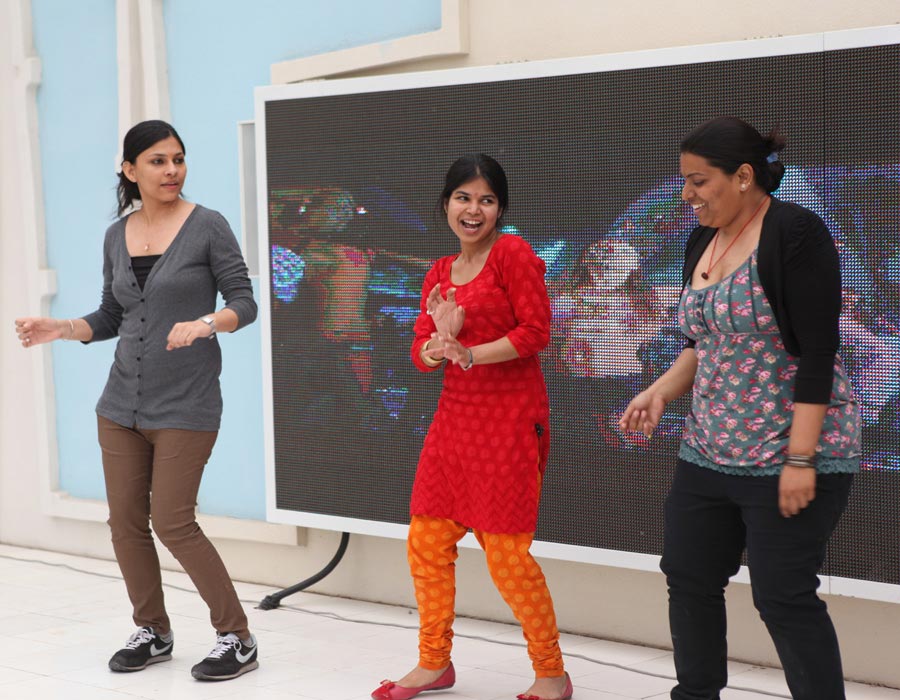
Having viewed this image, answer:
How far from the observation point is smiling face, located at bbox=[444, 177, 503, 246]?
3475 millimetres

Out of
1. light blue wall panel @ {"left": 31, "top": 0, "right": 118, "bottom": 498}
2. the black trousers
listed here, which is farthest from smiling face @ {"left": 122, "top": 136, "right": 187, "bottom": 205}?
light blue wall panel @ {"left": 31, "top": 0, "right": 118, "bottom": 498}

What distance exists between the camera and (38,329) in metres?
4.00

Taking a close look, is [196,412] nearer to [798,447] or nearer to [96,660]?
[96,660]

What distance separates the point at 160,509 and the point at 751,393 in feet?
6.53

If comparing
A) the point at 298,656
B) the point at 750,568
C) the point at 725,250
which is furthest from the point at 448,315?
the point at 298,656

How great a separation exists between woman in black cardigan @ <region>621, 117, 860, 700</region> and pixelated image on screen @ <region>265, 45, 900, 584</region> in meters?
0.88

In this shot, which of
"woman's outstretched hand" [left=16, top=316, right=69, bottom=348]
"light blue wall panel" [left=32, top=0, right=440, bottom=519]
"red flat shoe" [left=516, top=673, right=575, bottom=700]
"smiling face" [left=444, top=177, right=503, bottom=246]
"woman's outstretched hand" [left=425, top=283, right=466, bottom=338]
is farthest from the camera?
"light blue wall panel" [left=32, top=0, right=440, bottom=519]

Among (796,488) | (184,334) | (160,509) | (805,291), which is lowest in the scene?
(160,509)

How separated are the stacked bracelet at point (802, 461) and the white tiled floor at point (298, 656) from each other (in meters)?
1.33

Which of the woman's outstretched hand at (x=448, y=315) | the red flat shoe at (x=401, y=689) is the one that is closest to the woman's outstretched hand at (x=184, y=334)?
the woman's outstretched hand at (x=448, y=315)

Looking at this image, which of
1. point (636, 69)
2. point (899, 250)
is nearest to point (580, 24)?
point (636, 69)

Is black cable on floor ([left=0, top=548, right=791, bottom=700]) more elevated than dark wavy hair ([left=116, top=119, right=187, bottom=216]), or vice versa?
dark wavy hair ([left=116, top=119, right=187, bottom=216])

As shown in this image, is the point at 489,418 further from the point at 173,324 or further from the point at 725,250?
the point at 173,324

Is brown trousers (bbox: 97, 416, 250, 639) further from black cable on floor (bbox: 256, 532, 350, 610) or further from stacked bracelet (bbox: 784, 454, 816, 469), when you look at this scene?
stacked bracelet (bbox: 784, 454, 816, 469)
